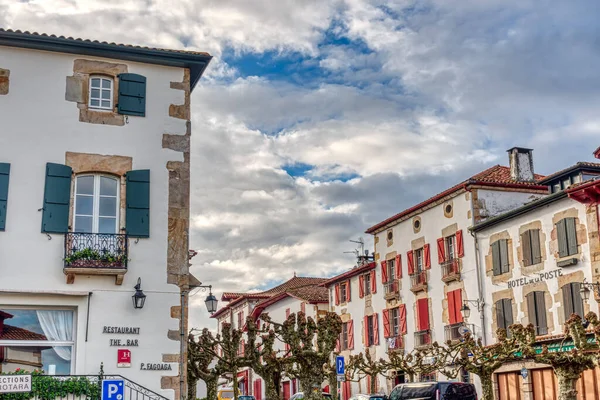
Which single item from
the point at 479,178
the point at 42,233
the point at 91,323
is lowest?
the point at 91,323

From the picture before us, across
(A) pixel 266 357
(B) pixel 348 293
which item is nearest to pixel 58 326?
(A) pixel 266 357

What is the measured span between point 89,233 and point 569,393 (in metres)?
12.6

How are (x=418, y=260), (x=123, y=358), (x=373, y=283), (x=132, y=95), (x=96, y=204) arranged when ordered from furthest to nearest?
(x=373, y=283) < (x=418, y=260) < (x=132, y=95) < (x=96, y=204) < (x=123, y=358)

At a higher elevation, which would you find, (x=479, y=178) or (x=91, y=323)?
(x=479, y=178)

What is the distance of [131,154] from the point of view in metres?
18.0

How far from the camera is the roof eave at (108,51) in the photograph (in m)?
17.6

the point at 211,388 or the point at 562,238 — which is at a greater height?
the point at 562,238

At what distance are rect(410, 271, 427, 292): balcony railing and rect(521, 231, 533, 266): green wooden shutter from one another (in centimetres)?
709

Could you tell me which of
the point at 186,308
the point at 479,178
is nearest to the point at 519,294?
the point at 479,178

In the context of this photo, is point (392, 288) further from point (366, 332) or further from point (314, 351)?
point (314, 351)

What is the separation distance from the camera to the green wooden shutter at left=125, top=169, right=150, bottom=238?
17.5 m

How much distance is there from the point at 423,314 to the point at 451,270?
3.11 meters

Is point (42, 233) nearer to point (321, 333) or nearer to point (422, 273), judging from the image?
point (321, 333)

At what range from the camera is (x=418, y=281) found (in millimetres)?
40281
